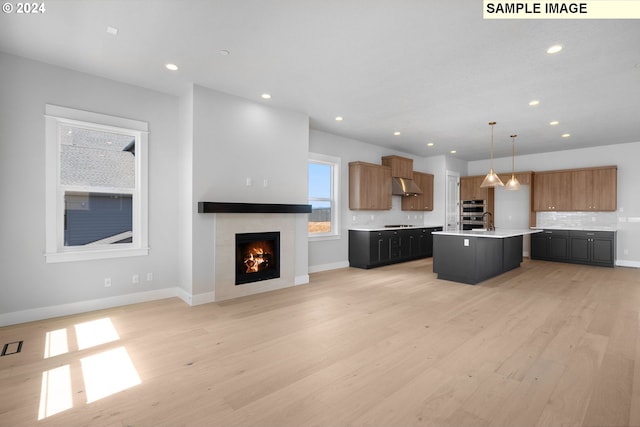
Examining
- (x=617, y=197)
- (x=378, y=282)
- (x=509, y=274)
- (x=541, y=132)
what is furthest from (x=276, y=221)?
(x=617, y=197)

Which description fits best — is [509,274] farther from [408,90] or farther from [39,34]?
[39,34]

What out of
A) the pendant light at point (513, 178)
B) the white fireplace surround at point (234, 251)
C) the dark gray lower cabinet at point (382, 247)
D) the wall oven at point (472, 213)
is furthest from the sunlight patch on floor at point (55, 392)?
the wall oven at point (472, 213)

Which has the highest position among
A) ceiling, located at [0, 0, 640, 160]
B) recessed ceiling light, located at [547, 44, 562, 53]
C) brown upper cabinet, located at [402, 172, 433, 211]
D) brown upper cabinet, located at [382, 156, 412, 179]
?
ceiling, located at [0, 0, 640, 160]

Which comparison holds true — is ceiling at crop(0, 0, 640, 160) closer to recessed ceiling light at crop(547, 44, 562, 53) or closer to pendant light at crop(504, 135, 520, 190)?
recessed ceiling light at crop(547, 44, 562, 53)

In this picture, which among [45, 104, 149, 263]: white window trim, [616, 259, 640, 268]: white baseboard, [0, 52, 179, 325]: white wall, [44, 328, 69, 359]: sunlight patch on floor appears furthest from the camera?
[616, 259, 640, 268]: white baseboard

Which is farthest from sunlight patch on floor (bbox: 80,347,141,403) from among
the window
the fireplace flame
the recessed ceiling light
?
the recessed ceiling light

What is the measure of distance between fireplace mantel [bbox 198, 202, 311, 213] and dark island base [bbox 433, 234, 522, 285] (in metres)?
2.66

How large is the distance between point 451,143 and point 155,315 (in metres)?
7.05

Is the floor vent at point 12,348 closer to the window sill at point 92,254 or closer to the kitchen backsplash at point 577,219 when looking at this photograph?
the window sill at point 92,254

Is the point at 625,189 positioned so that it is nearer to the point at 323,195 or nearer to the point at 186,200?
the point at 323,195

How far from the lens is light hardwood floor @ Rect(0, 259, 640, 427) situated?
6.31 feet

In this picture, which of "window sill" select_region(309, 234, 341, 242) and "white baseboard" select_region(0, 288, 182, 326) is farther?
"window sill" select_region(309, 234, 341, 242)

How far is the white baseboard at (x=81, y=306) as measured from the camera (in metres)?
3.38

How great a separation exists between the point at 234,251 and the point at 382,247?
3635 millimetres
